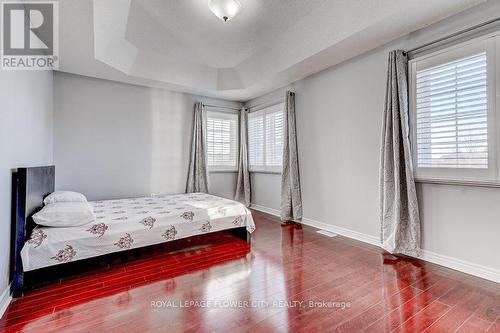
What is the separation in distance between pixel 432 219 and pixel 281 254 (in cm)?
167

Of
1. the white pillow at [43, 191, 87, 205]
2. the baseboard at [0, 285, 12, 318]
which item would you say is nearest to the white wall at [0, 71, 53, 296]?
the baseboard at [0, 285, 12, 318]

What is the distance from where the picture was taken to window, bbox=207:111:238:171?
519 cm

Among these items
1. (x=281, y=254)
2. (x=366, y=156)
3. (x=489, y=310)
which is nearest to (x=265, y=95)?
(x=366, y=156)

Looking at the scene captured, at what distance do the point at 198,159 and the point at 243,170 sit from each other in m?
1.07

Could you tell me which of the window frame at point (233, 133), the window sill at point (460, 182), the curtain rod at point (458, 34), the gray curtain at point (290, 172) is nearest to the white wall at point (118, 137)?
the window frame at point (233, 133)

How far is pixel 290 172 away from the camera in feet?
13.7

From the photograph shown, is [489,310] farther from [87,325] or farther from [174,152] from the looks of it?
[174,152]

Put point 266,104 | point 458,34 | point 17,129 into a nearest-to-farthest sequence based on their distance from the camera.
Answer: point 17,129
point 458,34
point 266,104

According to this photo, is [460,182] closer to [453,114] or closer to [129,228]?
[453,114]

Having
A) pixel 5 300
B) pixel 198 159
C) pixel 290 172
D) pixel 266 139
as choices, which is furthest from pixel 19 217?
pixel 266 139

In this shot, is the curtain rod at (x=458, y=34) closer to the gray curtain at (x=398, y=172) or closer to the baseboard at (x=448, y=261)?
the gray curtain at (x=398, y=172)

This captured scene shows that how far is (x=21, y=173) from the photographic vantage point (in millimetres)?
2010

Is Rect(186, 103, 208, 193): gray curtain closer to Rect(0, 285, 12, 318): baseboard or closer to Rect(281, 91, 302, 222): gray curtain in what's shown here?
Rect(281, 91, 302, 222): gray curtain

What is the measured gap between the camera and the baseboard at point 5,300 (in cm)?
173
